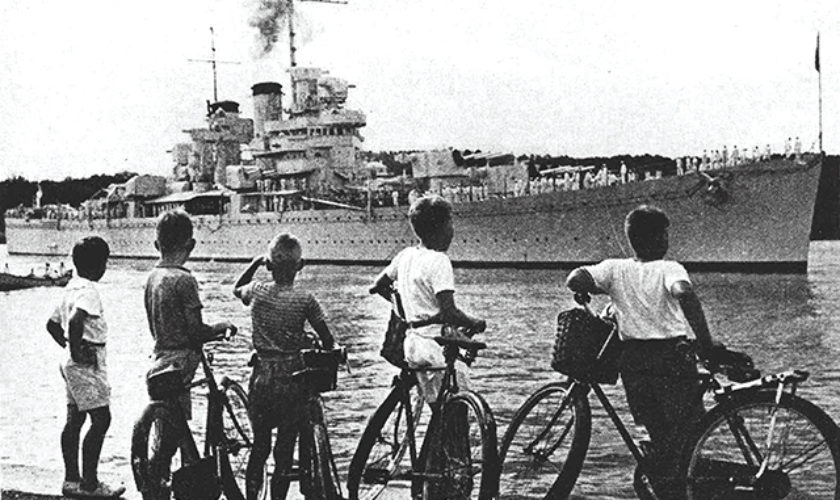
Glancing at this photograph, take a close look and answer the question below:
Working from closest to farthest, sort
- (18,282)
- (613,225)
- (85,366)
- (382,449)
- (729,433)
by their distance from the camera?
(729,433) → (382,449) → (85,366) → (18,282) → (613,225)

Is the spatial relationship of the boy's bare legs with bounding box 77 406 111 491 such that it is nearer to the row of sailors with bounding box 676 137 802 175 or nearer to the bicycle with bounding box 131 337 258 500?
the bicycle with bounding box 131 337 258 500

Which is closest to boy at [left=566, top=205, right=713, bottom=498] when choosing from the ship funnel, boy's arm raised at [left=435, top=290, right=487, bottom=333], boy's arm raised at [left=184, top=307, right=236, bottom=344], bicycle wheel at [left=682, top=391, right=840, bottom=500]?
bicycle wheel at [left=682, top=391, right=840, bottom=500]

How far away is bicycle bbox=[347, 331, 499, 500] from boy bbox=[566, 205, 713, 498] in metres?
0.65

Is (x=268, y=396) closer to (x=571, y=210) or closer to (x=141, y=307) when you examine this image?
(x=141, y=307)

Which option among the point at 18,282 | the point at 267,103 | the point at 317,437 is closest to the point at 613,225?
the point at 18,282

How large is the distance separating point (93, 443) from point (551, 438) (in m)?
2.39

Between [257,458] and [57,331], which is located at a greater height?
[57,331]

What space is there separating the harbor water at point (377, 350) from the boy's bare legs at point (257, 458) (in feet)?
4.56

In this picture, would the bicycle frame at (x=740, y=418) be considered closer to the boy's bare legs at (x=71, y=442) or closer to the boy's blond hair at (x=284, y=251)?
the boy's blond hair at (x=284, y=251)

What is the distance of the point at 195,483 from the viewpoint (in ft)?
15.1

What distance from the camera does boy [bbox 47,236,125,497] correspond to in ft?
16.2

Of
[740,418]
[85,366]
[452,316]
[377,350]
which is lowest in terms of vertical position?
[377,350]

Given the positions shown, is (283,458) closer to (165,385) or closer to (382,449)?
(382,449)

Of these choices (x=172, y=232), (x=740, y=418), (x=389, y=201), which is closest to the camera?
(x=740, y=418)
